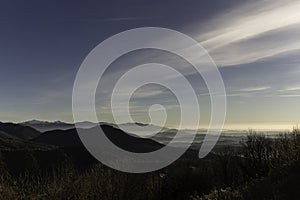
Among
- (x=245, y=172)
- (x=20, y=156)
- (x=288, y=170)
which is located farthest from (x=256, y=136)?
(x=20, y=156)

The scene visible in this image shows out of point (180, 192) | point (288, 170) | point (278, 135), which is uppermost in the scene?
point (278, 135)

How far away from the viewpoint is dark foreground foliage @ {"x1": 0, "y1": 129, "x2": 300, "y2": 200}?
14688 mm

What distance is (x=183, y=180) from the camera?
113 feet

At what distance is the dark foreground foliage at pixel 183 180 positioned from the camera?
14688mm

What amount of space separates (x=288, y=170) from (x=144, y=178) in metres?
18.5

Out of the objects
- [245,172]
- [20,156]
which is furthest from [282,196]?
[20,156]

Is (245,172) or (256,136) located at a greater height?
(256,136)

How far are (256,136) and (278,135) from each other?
12.4ft

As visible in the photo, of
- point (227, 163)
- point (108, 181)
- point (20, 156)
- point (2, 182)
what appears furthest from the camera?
point (20, 156)

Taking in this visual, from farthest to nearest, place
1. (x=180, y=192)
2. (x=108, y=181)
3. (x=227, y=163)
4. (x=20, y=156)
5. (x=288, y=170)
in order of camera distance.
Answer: (x=20, y=156)
(x=227, y=163)
(x=180, y=192)
(x=108, y=181)
(x=288, y=170)

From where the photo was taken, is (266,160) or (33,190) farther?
(266,160)

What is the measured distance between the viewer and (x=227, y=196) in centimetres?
1414

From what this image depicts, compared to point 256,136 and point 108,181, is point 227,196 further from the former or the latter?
point 256,136

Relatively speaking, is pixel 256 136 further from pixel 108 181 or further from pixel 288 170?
pixel 288 170
